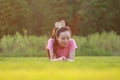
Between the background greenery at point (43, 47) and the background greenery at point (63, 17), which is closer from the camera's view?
the background greenery at point (43, 47)

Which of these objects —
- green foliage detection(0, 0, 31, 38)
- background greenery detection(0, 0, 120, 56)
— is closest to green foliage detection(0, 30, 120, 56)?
background greenery detection(0, 0, 120, 56)

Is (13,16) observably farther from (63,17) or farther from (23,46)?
(23,46)

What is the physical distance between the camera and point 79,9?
123 feet

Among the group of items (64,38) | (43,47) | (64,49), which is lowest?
(43,47)

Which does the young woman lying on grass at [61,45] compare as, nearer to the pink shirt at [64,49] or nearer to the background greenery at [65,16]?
the pink shirt at [64,49]

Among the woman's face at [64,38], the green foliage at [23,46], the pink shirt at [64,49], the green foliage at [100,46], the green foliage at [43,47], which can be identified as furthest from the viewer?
the green foliage at [23,46]

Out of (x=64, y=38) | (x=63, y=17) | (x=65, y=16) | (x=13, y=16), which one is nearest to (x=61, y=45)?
(x=64, y=38)

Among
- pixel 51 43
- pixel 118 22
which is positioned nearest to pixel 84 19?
pixel 118 22

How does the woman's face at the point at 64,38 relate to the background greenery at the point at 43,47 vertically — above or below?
above

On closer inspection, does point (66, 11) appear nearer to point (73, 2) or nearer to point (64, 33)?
point (73, 2)

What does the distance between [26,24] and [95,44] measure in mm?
23835

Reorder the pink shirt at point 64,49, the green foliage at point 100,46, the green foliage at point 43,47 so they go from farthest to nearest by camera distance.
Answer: the green foliage at point 43,47
the green foliage at point 100,46
the pink shirt at point 64,49

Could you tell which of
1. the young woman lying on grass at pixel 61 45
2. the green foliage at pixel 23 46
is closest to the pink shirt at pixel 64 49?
the young woman lying on grass at pixel 61 45

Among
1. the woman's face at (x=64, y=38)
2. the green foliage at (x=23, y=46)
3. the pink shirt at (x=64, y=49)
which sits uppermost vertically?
the woman's face at (x=64, y=38)
